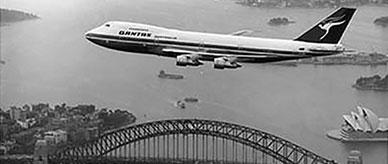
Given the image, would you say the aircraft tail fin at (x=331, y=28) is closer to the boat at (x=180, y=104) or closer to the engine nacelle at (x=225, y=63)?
the engine nacelle at (x=225, y=63)

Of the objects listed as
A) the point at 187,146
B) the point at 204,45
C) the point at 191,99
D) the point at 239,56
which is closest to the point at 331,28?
the point at 239,56

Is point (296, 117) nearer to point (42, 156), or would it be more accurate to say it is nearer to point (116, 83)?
point (116, 83)

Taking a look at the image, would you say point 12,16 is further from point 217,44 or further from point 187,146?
point 217,44

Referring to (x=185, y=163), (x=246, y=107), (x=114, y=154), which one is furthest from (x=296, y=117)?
(x=114, y=154)

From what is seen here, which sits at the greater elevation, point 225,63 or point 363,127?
point 225,63

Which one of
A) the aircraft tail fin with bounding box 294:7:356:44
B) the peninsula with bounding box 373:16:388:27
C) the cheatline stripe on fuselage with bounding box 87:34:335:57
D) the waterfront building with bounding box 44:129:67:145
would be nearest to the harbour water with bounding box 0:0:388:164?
the peninsula with bounding box 373:16:388:27

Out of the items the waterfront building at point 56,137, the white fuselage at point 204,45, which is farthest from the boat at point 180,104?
the white fuselage at point 204,45

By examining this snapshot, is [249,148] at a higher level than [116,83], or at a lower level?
lower

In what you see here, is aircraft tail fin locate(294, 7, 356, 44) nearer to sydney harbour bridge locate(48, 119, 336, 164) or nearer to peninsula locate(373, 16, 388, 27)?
peninsula locate(373, 16, 388, 27)
